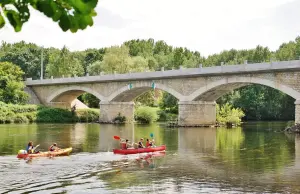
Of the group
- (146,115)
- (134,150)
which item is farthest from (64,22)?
(146,115)

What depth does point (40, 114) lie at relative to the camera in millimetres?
55281

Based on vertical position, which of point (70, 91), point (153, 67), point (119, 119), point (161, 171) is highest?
point (153, 67)

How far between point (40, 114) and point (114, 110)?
9.58 m

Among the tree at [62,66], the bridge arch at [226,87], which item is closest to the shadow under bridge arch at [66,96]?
the tree at [62,66]

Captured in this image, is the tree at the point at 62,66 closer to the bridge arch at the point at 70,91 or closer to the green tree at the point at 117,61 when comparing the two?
the green tree at the point at 117,61

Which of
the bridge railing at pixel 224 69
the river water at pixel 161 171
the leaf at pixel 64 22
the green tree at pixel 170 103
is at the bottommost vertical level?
the river water at pixel 161 171

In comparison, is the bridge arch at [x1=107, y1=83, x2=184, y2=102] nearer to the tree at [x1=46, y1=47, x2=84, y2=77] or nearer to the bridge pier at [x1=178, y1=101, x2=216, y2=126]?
the bridge pier at [x1=178, y1=101, x2=216, y2=126]

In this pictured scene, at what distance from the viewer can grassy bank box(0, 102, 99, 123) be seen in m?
51.8

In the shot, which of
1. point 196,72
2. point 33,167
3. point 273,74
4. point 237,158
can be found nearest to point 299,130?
point 273,74

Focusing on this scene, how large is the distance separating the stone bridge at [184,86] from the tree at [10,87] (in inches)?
150

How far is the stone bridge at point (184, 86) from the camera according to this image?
36469 mm

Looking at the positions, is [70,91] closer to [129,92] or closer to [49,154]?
[129,92]

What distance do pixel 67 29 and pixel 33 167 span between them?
15584mm

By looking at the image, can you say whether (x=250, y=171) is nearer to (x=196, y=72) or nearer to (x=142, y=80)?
(x=196, y=72)
